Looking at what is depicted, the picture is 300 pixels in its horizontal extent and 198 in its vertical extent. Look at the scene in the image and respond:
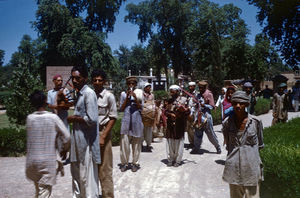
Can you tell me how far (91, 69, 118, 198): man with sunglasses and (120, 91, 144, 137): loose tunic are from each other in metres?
2.16

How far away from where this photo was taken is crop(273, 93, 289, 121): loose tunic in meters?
9.44

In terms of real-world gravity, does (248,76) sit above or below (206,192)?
above

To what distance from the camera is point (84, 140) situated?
12.6 feet

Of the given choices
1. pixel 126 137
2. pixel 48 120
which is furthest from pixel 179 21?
pixel 48 120

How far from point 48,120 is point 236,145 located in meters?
2.42

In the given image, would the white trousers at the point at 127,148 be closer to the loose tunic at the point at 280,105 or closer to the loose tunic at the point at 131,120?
the loose tunic at the point at 131,120

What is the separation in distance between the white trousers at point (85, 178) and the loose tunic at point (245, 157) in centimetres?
181

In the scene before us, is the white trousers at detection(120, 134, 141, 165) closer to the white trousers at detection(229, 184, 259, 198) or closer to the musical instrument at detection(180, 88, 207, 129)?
the musical instrument at detection(180, 88, 207, 129)

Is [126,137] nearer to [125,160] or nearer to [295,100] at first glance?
[125,160]

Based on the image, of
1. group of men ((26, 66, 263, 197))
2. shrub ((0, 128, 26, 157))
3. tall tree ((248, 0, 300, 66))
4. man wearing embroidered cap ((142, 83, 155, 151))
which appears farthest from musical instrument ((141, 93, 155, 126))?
tall tree ((248, 0, 300, 66))

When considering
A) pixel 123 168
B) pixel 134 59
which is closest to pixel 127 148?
pixel 123 168

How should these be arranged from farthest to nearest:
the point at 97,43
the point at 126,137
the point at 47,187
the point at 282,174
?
1. the point at 97,43
2. the point at 126,137
3. the point at 282,174
4. the point at 47,187

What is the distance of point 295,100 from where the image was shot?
2170cm

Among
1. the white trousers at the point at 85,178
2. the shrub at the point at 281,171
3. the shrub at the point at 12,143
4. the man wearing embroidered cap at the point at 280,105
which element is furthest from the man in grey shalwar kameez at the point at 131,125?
the man wearing embroidered cap at the point at 280,105
